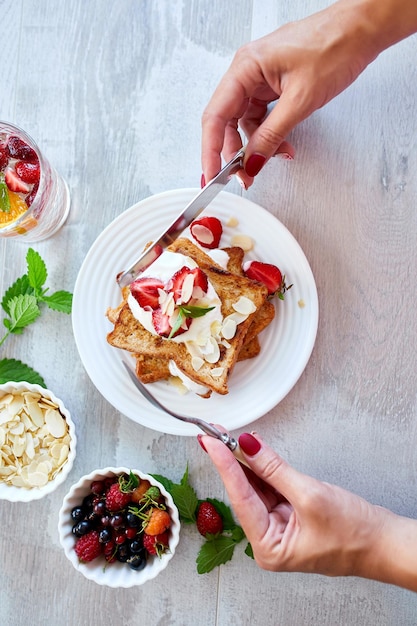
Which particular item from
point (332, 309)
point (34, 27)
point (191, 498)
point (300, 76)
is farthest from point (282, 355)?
point (34, 27)

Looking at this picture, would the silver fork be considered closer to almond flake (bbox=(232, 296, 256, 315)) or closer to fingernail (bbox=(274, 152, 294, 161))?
almond flake (bbox=(232, 296, 256, 315))

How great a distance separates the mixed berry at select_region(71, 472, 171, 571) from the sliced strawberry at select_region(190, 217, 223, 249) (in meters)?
0.66

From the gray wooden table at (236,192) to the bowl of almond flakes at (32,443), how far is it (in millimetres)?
93

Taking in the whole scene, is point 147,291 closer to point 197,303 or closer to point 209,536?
point 197,303

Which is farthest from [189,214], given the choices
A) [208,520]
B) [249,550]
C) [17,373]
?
[249,550]

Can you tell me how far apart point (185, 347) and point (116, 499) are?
0.44 metres

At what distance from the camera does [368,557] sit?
4.98 ft

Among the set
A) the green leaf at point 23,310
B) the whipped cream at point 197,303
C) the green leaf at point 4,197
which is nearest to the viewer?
the whipped cream at point 197,303

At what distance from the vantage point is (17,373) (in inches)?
72.1

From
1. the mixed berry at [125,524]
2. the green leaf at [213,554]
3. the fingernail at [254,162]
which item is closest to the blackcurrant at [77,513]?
the mixed berry at [125,524]

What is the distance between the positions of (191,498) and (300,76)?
3.78 feet

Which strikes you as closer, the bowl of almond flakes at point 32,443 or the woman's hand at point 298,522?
the woman's hand at point 298,522

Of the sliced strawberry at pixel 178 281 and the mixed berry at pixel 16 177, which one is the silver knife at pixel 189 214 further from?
the mixed berry at pixel 16 177

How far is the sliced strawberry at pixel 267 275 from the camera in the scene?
5.46 feet
